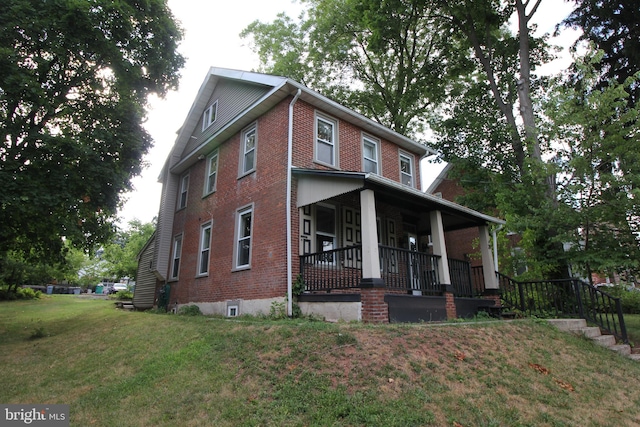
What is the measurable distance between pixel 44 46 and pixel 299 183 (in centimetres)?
814

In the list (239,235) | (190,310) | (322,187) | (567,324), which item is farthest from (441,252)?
(190,310)

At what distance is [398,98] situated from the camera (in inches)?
827

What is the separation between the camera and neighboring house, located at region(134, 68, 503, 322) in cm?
816

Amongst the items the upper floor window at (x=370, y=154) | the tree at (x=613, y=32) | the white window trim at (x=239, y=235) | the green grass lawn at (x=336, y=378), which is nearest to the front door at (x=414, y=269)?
the green grass lawn at (x=336, y=378)

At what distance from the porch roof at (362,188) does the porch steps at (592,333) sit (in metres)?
3.32

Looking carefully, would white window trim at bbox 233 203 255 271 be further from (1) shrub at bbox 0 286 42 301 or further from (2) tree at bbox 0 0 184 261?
(1) shrub at bbox 0 286 42 301

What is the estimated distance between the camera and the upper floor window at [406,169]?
13.6 m

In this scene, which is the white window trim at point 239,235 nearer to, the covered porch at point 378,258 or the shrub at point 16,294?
the covered porch at point 378,258

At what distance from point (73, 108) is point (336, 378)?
1191cm

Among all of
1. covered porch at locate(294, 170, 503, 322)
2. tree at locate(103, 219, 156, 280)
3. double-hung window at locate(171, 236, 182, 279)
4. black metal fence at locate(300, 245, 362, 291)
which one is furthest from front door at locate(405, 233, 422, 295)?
tree at locate(103, 219, 156, 280)

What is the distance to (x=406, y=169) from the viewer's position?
548 inches

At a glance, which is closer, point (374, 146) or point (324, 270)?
point (324, 270)

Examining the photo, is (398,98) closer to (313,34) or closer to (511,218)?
(313,34)

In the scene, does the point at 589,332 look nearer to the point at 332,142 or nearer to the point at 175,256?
the point at 332,142
